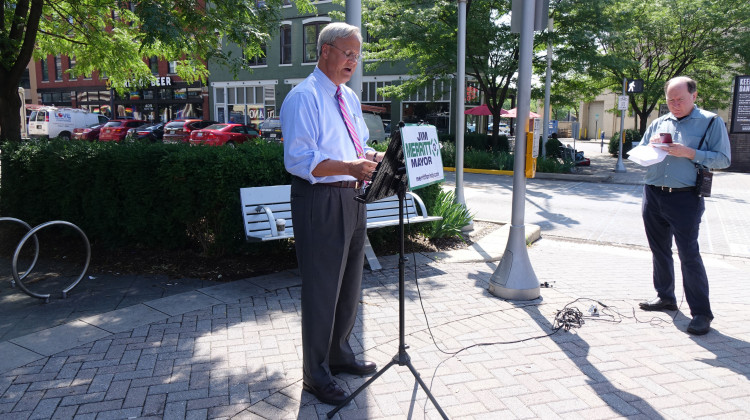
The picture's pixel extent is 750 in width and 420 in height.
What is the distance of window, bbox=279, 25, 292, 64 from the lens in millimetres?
34406

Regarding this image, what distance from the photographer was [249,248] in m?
5.84

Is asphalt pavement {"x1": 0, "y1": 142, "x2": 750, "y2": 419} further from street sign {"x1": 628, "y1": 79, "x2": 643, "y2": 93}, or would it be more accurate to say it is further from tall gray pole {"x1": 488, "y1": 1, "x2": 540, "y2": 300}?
street sign {"x1": 628, "y1": 79, "x2": 643, "y2": 93}

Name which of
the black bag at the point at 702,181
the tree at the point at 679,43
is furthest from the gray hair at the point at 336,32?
the tree at the point at 679,43

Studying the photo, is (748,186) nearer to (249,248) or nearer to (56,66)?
(249,248)

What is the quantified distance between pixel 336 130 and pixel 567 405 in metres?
2.03

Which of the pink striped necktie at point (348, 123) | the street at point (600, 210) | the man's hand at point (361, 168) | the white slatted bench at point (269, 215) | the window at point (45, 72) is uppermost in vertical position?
the window at point (45, 72)

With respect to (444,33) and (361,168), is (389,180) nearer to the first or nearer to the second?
(361,168)

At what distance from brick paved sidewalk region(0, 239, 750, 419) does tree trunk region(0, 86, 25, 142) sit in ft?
17.7

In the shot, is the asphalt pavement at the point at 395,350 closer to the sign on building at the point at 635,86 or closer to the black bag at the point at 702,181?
the black bag at the point at 702,181

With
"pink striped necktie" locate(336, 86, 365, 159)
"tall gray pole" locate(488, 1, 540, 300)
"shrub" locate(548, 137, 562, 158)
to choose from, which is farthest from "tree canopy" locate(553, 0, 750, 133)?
"pink striped necktie" locate(336, 86, 365, 159)

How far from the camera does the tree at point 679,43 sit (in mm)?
19469

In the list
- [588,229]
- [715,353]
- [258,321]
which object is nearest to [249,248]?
[258,321]

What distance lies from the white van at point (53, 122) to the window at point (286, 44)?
1327cm

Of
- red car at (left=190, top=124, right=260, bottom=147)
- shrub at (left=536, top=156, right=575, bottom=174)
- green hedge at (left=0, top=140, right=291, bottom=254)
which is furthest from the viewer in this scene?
red car at (left=190, top=124, right=260, bottom=147)
